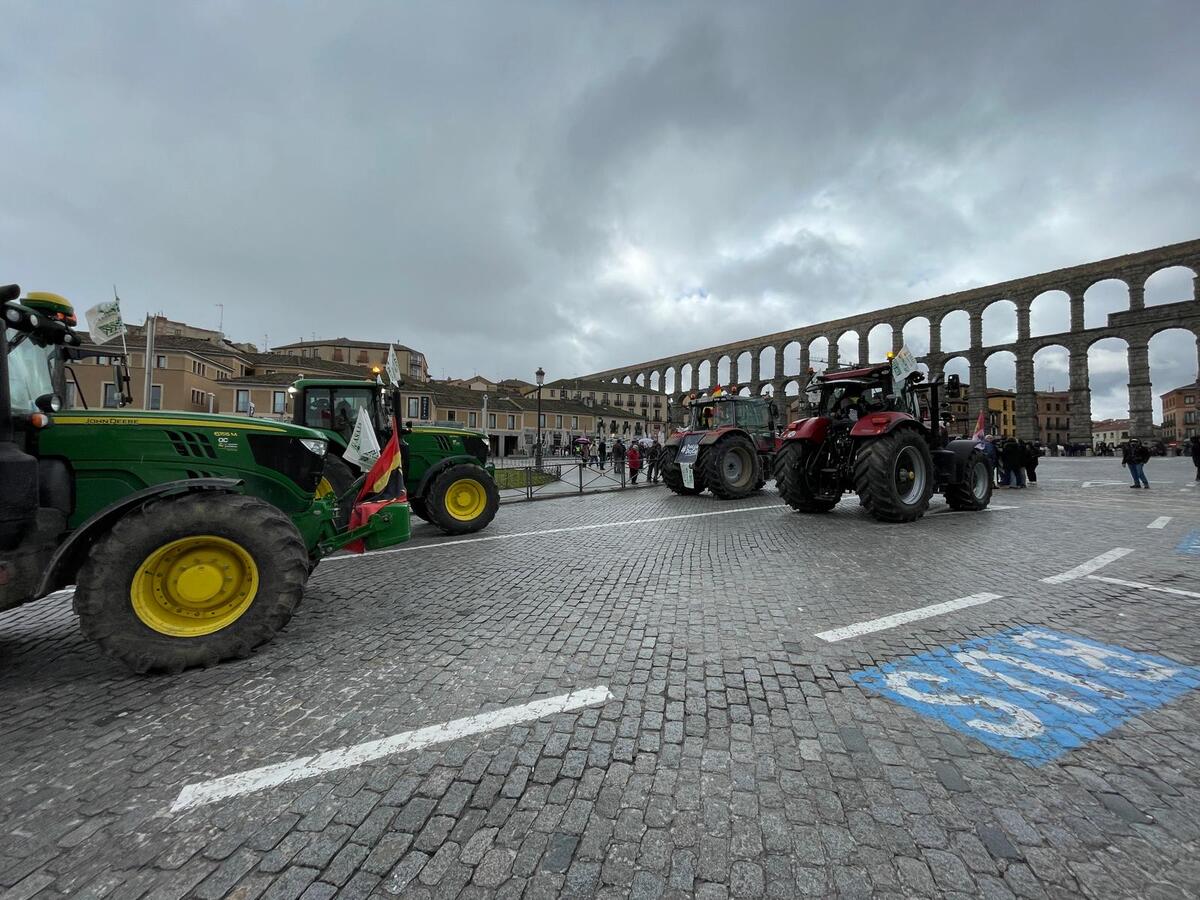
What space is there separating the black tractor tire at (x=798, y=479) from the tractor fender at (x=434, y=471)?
5.41 m

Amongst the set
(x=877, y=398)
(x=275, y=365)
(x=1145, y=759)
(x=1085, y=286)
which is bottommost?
(x=1145, y=759)

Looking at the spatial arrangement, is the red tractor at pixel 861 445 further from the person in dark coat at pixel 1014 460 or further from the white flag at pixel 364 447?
the white flag at pixel 364 447

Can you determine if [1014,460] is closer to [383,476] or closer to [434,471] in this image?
[434,471]

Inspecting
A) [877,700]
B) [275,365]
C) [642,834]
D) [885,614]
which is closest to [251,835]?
[642,834]

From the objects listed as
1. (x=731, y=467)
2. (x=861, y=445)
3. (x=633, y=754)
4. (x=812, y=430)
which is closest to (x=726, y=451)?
(x=731, y=467)

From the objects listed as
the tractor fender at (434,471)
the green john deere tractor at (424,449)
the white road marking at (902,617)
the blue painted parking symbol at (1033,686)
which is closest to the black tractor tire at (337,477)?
the green john deere tractor at (424,449)

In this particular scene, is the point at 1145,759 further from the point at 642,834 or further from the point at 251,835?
the point at 251,835

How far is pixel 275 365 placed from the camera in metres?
50.6

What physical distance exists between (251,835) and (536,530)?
22.0ft

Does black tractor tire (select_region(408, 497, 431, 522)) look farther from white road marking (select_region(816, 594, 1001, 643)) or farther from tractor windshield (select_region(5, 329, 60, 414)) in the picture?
white road marking (select_region(816, 594, 1001, 643))

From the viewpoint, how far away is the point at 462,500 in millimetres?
8586

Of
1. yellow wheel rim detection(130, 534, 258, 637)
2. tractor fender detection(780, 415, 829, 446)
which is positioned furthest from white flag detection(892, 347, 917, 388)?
yellow wheel rim detection(130, 534, 258, 637)

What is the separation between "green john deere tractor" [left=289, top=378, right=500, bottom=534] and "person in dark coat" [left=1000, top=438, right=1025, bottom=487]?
50.6ft

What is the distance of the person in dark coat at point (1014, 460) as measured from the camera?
49.8ft
